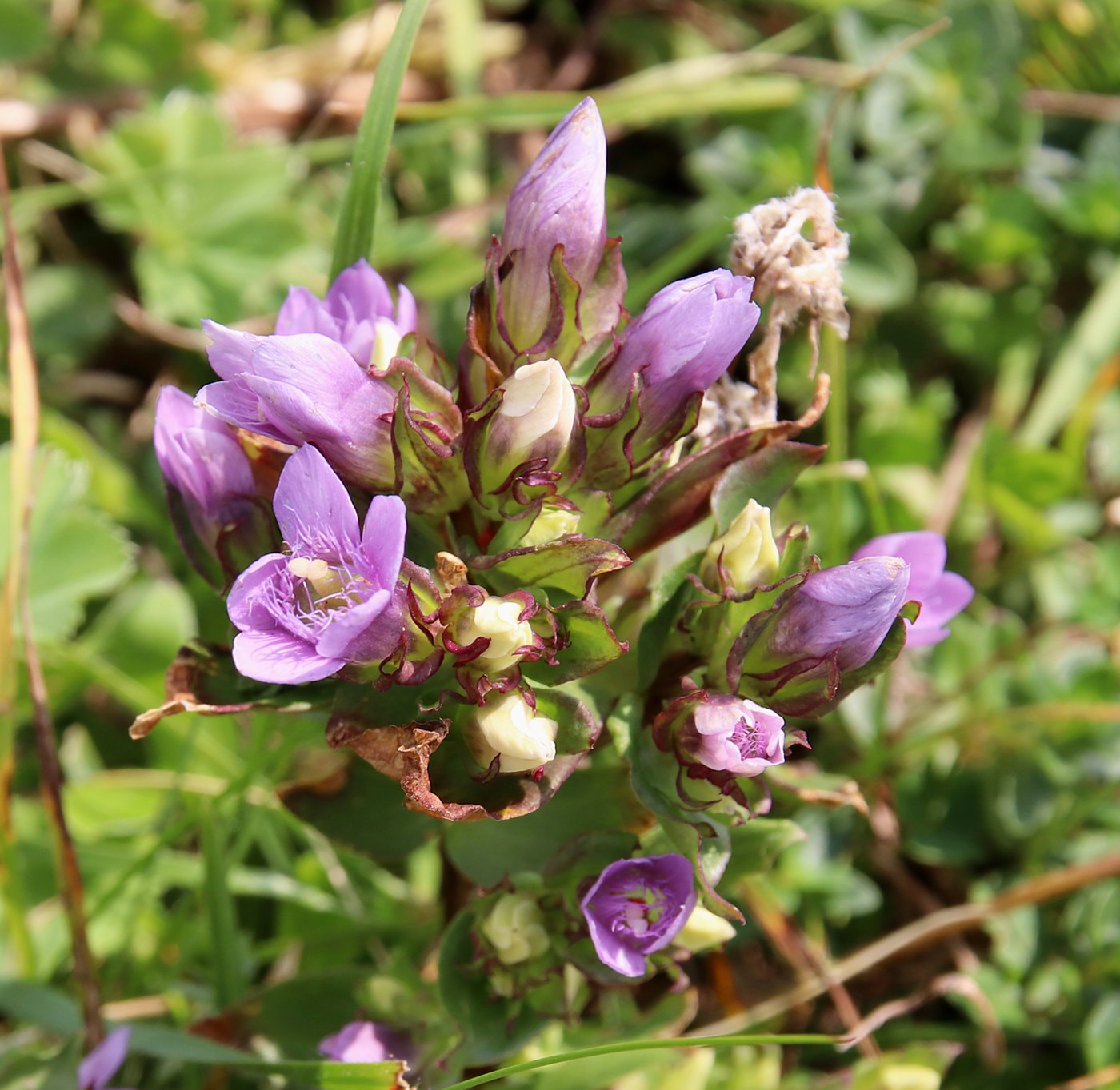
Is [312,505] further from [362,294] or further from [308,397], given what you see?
[362,294]

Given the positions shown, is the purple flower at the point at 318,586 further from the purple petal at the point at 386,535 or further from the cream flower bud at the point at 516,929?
the cream flower bud at the point at 516,929

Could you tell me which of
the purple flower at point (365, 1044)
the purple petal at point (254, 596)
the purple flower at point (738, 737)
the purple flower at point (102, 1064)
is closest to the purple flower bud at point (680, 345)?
the purple flower at point (738, 737)

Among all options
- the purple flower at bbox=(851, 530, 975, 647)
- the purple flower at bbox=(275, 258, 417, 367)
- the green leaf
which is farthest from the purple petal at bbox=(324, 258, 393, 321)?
the green leaf

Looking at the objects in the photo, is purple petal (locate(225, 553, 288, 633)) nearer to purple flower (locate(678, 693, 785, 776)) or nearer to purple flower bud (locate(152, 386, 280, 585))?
purple flower bud (locate(152, 386, 280, 585))

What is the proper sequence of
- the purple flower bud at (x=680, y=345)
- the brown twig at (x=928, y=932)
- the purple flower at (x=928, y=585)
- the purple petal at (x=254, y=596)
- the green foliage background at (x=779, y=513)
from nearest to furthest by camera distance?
the purple petal at (x=254, y=596) < the purple flower bud at (x=680, y=345) < the purple flower at (x=928, y=585) < the green foliage background at (x=779, y=513) < the brown twig at (x=928, y=932)

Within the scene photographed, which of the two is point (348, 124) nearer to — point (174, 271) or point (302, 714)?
point (174, 271)

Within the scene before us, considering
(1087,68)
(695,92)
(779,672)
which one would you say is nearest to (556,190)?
(779,672)
